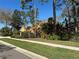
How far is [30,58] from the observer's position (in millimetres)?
14961

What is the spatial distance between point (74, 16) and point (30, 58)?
33.5m

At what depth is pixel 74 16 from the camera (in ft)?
154

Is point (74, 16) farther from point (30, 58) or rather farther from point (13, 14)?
point (13, 14)

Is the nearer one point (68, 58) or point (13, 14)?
point (68, 58)

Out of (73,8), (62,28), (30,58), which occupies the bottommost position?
(30,58)

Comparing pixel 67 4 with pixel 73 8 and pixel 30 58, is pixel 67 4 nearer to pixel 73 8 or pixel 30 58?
pixel 73 8

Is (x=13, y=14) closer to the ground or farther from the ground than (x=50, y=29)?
farther from the ground

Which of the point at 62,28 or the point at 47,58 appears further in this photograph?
the point at 62,28

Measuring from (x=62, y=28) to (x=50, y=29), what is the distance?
103 inches

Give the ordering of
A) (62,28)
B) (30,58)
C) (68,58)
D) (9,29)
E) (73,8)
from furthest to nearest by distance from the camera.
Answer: (9,29) → (73,8) → (62,28) → (30,58) → (68,58)

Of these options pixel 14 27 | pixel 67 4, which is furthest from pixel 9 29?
pixel 67 4

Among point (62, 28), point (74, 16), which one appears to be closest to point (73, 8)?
point (74, 16)

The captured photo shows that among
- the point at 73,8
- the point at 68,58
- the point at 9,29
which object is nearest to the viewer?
the point at 68,58

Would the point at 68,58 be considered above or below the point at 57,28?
below
